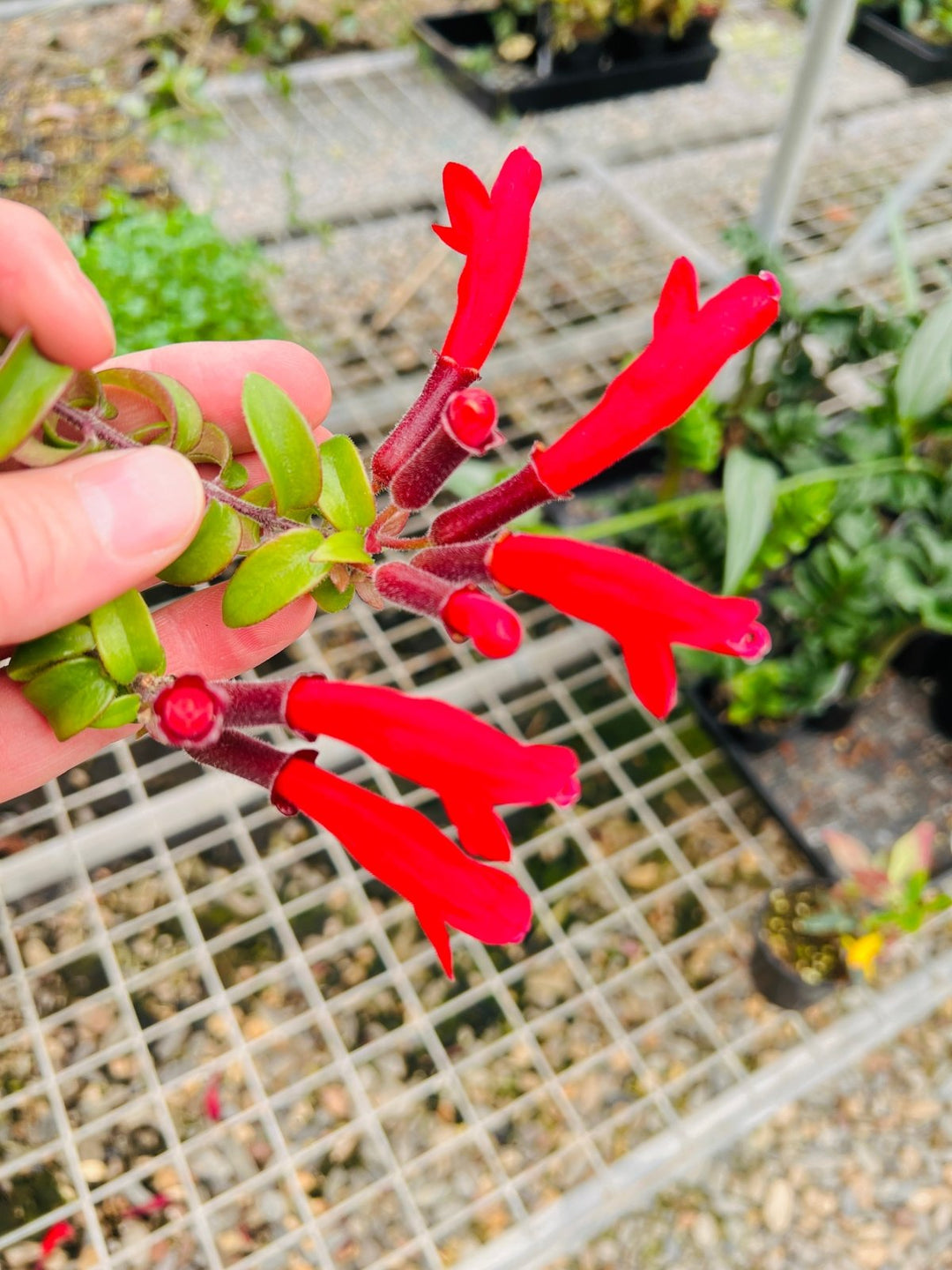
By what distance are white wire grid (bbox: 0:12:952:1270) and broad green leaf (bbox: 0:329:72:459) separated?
0.69m

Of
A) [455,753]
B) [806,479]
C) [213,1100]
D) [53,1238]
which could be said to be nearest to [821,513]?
[806,479]

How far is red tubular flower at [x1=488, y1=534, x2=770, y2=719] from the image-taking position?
42 centimetres

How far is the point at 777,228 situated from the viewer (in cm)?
121

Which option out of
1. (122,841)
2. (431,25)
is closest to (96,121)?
(431,25)

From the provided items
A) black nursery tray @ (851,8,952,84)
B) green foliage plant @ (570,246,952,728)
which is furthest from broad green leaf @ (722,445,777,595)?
black nursery tray @ (851,8,952,84)

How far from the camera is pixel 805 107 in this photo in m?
1.04

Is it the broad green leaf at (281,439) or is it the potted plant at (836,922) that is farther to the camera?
the potted plant at (836,922)

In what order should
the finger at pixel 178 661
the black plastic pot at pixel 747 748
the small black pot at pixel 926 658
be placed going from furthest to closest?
1. the small black pot at pixel 926 658
2. the black plastic pot at pixel 747 748
3. the finger at pixel 178 661

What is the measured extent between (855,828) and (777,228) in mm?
733

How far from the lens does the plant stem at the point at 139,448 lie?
0.48m

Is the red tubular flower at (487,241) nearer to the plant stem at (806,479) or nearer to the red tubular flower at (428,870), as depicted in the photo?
the red tubular flower at (428,870)

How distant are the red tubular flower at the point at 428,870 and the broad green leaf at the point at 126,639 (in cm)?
12

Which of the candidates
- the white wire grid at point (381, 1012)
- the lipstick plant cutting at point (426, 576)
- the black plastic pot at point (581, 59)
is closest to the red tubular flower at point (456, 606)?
the lipstick plant cutting at point (426, 576)

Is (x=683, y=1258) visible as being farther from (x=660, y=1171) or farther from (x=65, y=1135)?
(x=65, y=1135)
